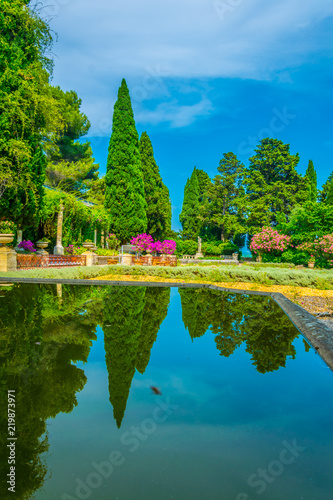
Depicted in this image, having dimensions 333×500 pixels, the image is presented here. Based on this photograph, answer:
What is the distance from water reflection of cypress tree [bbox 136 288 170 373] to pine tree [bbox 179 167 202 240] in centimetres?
3198

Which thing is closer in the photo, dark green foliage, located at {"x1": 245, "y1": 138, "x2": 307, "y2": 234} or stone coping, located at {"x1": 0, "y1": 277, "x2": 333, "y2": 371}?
stone coping, located at {"x1": 0, "y1": 277, "x2": 333, "y2": 371}

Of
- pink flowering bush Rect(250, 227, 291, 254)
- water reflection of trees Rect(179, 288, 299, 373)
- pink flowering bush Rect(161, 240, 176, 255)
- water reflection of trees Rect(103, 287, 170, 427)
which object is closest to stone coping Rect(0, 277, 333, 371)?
water reflection of trees Rect(179, 288, 299, 373)

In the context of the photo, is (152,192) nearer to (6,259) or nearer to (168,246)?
(168,246)

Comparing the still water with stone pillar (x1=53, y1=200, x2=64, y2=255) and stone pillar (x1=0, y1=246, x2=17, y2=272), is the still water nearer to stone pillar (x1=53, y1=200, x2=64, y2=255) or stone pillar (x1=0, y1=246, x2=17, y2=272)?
stone pillar (x1=0, y1=246, x2=17, y2=272)

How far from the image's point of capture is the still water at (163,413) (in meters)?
1.79

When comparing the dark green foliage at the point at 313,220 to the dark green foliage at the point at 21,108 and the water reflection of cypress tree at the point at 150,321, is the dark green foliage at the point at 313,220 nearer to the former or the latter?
the water reflection of cypress tree at the point at 150,321

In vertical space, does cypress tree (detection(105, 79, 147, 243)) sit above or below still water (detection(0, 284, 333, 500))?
above

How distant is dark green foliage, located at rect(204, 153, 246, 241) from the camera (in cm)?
3569

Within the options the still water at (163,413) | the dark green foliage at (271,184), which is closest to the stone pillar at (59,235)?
the still water at (163,413)

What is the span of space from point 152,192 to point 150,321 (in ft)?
87.0

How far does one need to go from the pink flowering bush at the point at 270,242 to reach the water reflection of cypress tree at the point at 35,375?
20.7 m

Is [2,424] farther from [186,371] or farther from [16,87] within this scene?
[16,87]

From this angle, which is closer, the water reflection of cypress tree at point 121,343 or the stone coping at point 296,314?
the water reflection of cypress tree at point 121,343

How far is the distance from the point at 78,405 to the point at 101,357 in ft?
3.81
